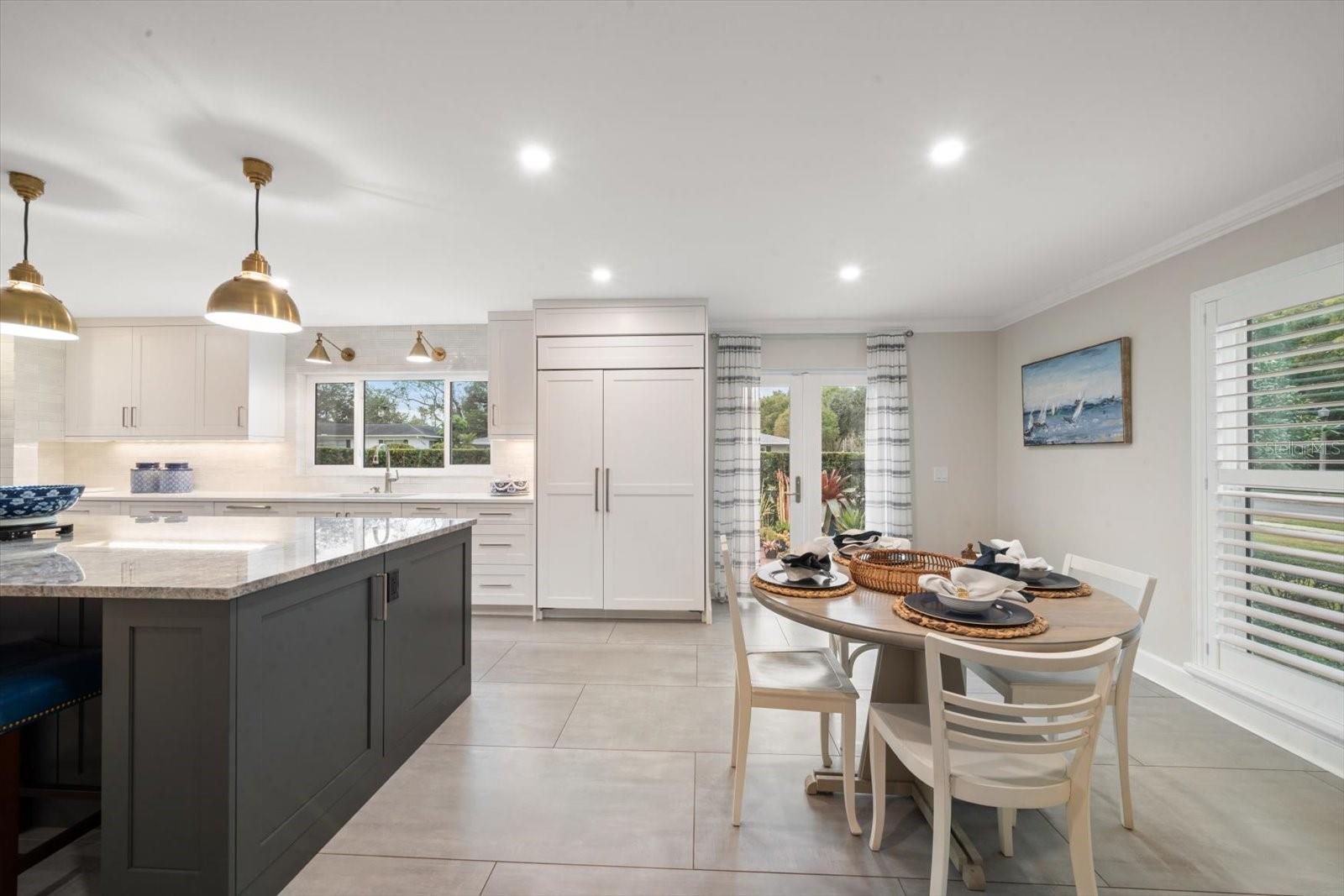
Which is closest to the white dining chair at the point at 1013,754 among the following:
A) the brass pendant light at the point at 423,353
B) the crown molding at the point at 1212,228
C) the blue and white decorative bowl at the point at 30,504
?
the crown molding at the point at 1212,228

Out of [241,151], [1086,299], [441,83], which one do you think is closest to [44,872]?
[241,151]

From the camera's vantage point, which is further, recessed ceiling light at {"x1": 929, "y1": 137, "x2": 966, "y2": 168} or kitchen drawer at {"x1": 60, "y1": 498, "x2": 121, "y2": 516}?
kitchen drawer at {"x1": 60, "y1": 498, "x2": 121, "y2": 516}

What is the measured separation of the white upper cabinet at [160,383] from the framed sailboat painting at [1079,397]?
20.9 ft

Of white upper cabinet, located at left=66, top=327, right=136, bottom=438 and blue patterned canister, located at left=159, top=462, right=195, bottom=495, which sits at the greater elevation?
white upper cabinet, located at left=66, top=327, right=136, bottom=438

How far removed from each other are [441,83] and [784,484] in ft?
13.0

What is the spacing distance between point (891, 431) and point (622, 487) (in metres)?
2.35

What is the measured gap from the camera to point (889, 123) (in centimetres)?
199

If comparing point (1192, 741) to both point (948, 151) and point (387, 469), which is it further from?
point (387, 469)

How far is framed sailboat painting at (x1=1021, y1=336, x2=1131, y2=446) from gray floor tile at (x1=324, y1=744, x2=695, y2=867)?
3.25 meters

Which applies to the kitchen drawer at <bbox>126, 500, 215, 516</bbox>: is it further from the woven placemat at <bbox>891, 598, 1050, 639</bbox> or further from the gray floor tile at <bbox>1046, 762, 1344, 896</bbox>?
the gray floor tile at <bbox>1046, 762, 1344, 896</bbox>

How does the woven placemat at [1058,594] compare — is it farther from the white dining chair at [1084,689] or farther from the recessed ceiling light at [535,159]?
the recessed ceiling light at [535,159]

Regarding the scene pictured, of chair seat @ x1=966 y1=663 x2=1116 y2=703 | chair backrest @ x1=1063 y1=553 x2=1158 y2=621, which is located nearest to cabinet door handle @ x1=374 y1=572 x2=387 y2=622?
chair seat @ x1=966 y1=663 x2=1116 y2=703

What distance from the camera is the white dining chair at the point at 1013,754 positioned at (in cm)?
129

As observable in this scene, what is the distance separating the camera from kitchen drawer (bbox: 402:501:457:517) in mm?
4438
